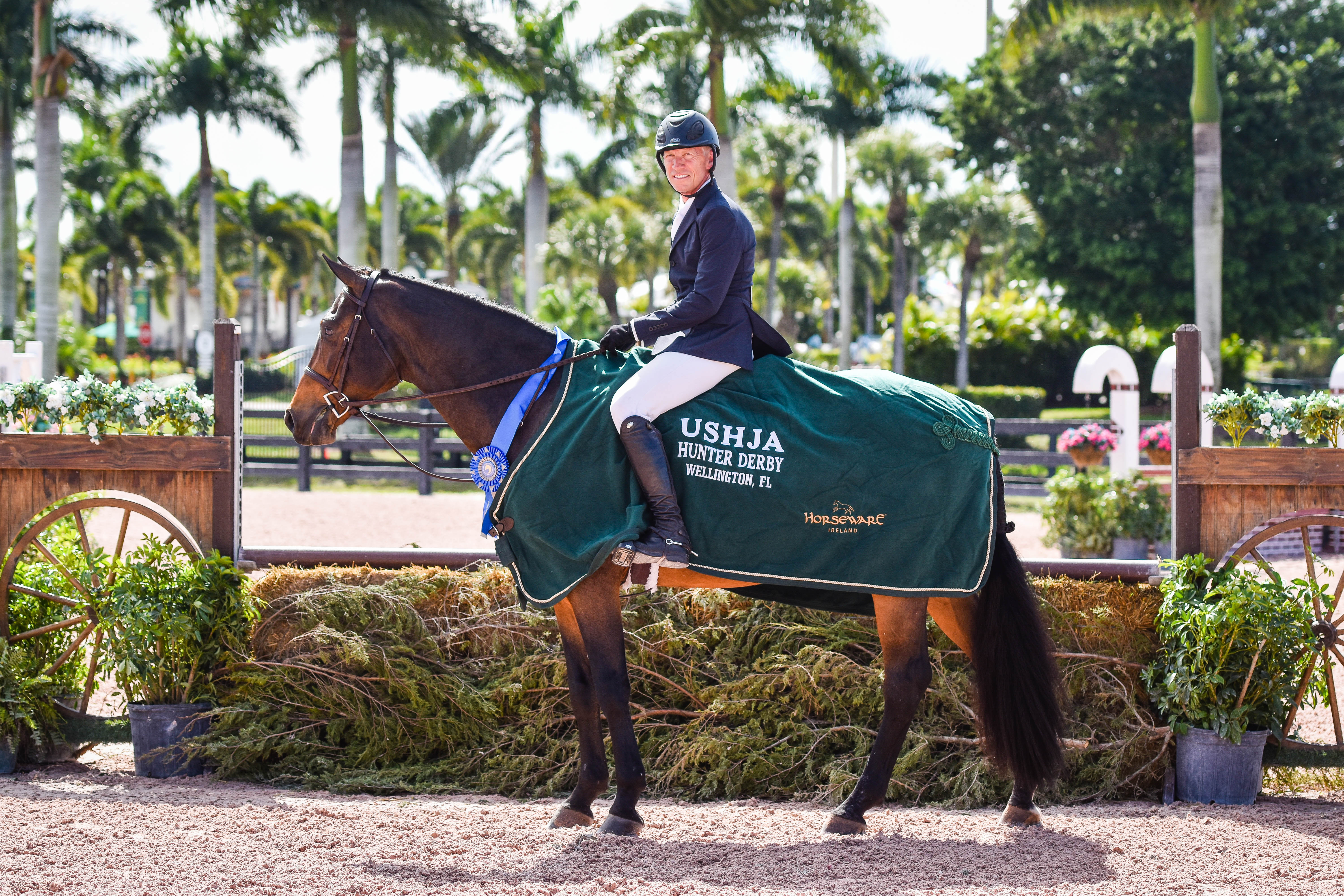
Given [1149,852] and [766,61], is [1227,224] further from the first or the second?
[1149,852]

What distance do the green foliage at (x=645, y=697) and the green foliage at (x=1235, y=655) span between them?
26 centimetres

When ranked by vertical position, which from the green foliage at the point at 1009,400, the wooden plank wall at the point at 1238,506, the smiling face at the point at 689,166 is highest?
the green foliage at the point at 1009,400

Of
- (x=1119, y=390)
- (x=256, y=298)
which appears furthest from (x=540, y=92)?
(x=256, y=298)

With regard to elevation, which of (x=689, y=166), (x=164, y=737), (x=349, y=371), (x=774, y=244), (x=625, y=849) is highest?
(x=774, y=244)

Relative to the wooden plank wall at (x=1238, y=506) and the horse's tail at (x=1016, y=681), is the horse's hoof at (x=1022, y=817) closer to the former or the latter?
the horse's tail at (x=1016, y=681)

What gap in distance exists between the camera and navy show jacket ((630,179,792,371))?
389cm

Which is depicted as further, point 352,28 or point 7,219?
point 7,219

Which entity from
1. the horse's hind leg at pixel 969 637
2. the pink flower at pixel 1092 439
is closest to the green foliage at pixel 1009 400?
the pink flower at pixel 1092 439

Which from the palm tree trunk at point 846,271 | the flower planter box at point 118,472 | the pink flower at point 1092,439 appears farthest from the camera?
the palm tree trunk at point 846,271

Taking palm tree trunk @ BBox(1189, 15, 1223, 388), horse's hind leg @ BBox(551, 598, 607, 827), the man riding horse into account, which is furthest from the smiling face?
palm tree trunk @ BBox(1189, 15, 1223, 388)

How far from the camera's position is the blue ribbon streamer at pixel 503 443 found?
13.2 feet

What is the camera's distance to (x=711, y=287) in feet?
12.8

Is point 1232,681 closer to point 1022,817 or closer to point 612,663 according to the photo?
point 1022,817

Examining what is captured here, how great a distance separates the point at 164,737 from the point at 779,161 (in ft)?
110
